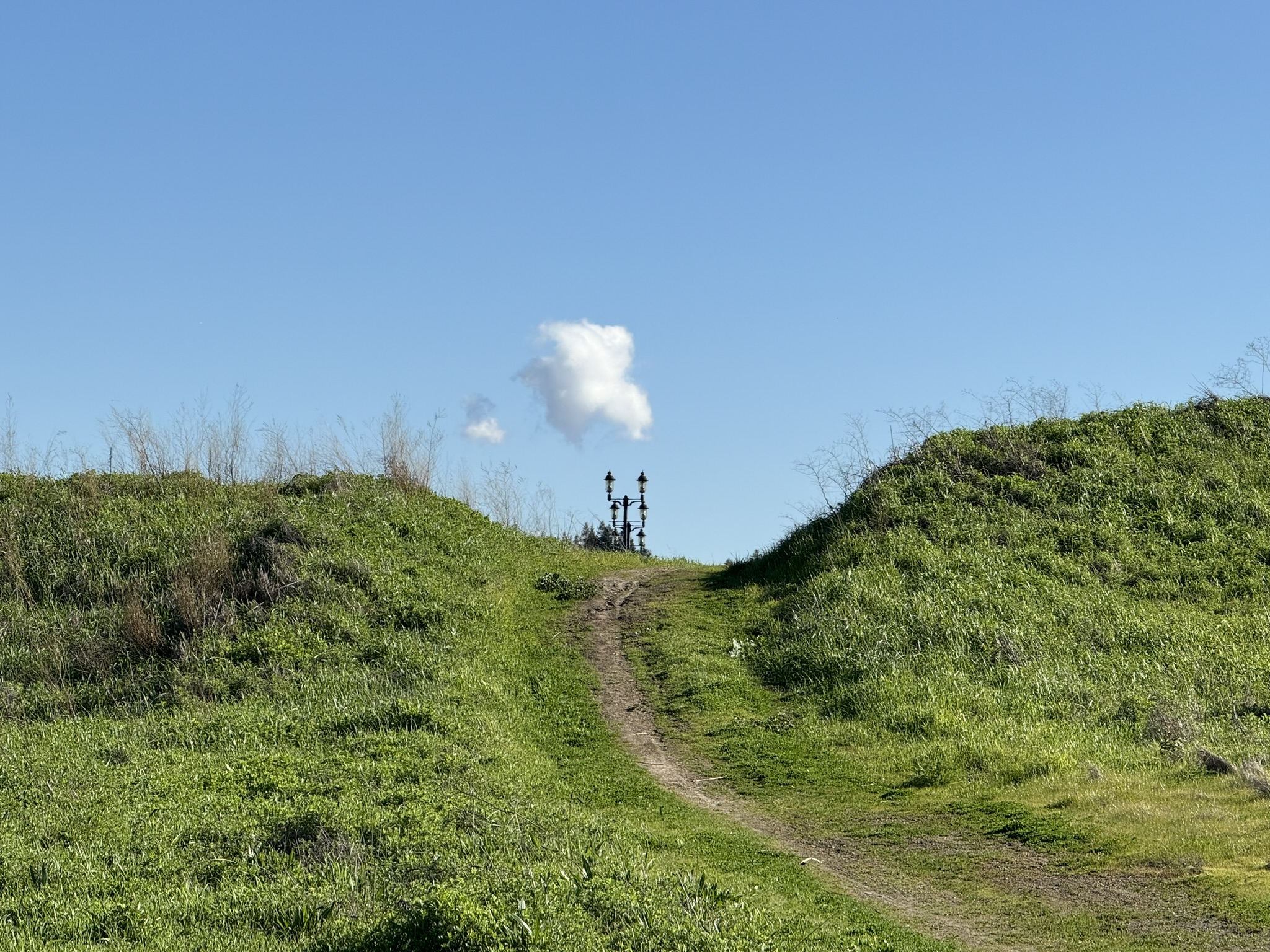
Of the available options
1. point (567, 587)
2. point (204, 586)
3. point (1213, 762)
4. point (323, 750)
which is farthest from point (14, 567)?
point (1213, 762)

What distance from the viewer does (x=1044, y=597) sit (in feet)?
64.6

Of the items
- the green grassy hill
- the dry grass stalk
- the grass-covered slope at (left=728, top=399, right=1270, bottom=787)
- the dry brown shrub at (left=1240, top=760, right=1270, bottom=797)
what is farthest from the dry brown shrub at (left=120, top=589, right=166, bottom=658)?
the dry brown shrub at (left=1240, top=760, right=1270, bottom=797)

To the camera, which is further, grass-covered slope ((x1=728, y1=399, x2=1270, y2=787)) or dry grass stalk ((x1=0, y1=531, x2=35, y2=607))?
dry grass stalk ((x1=0, y1=531, x2=35, y2=607))

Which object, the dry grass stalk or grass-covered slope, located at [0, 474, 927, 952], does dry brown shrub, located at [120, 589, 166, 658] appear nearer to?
grass-covered slope, located at [0, 474, 927, 952]

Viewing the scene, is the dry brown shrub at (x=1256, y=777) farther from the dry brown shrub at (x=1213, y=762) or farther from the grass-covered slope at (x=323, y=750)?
the grass-covered slope at (x=323, y=750)

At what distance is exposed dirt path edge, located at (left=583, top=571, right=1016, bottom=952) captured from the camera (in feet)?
30.1

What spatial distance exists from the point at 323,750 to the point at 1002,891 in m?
7.63

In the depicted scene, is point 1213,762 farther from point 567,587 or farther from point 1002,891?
point 567,587

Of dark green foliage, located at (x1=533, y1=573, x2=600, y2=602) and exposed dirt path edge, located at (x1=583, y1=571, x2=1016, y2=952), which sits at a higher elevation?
dark green foliage, located at (x1=533, y1=573, x2=600, y2=602)

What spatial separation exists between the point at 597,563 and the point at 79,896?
18.0 m

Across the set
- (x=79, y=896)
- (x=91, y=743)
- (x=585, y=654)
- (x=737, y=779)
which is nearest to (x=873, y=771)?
(x=737, y=779)

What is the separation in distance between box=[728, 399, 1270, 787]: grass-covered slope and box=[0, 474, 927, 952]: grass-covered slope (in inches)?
149

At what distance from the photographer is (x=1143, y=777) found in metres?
12.8

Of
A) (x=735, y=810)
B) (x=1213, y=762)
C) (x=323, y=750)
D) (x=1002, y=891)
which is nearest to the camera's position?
(x=1002, y=891)
